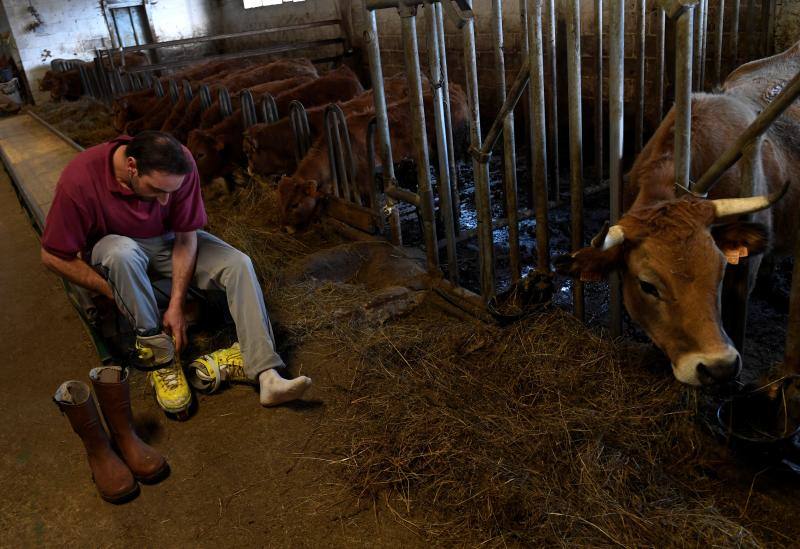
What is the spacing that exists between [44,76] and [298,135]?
1537cm

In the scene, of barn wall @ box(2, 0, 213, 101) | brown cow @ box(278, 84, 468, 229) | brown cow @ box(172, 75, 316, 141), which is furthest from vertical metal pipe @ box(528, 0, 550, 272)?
barn wall @ box(2, 0, 213, 101)

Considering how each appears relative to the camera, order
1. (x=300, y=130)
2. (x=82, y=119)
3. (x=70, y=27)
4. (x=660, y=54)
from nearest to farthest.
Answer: (x=660, y=54) < (x=300, y=130) < (x=82, y=119) < (x=70, y=27)

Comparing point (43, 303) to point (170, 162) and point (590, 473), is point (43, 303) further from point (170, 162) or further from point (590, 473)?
point (590, 473)

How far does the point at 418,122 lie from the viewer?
4551 millimetres

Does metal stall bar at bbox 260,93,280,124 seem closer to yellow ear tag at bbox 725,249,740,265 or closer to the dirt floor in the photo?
the dirt floor

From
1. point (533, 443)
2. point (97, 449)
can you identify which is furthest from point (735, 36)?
point (97, 449)

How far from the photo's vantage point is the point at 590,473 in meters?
2.81

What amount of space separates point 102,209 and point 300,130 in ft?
13.4

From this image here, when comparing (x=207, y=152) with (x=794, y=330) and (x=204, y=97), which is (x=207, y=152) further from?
(x=794, y=330)

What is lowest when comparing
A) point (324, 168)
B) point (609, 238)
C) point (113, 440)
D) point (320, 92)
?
point (113, 440)

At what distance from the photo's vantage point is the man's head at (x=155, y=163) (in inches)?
138

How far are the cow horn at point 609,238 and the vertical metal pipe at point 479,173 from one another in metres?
1.23

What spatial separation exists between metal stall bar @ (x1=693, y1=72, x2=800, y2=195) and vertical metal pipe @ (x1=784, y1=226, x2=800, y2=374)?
455 millimetres

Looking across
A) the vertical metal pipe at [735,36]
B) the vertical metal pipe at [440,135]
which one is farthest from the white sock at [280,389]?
the vertical metal pipe at [735,36]
